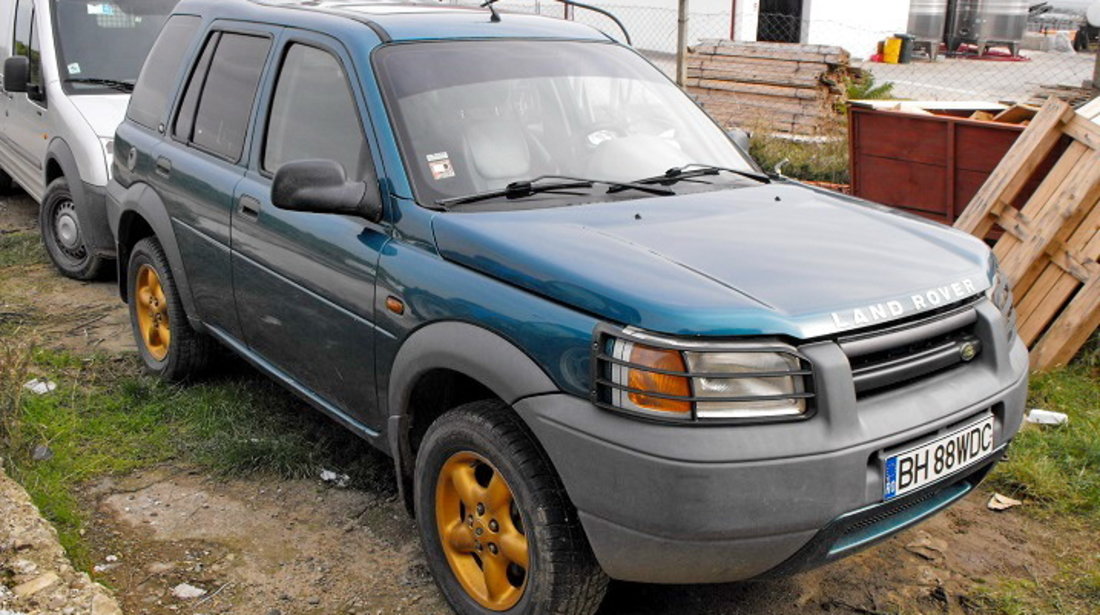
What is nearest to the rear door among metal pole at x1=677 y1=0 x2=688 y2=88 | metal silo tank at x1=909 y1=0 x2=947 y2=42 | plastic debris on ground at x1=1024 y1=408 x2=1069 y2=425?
plastic debris on ground at x1=1024 y1=408 x2=1069 y2=425

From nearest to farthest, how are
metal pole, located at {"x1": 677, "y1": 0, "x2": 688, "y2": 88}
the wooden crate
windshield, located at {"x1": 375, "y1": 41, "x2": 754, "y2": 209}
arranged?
windshield, located at {"x1": 375, "y1": 41, "x2": 754, "y2": 209}
the wooden crate
metal pole, located at {"x1": 677, "y1": 0, "x2": 688, "y2": 88}

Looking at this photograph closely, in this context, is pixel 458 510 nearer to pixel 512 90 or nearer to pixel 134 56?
pixel 512 90

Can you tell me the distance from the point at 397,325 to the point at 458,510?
2.03 ft

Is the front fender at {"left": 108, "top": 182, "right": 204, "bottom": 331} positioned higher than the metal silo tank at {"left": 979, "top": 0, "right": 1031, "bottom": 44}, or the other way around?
the front fender at {"left": 108, "top": 182, "right": 204, "bottom": 331}

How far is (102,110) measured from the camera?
299 inches

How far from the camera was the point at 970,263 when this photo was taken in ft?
11.6

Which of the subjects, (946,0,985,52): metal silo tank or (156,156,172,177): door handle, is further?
(946,0,985,52): metal silo tank

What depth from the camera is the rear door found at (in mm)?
4699

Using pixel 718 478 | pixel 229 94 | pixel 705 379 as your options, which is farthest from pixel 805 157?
pixel 718 478

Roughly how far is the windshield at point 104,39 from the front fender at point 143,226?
2456 millimetres

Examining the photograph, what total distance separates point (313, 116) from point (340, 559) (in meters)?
1.65

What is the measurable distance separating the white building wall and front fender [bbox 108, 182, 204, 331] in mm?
17424

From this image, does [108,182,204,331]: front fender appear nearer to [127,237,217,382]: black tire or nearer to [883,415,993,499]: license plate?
[127,237,217,382]: black tire

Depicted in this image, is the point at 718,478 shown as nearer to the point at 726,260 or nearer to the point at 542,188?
the point at 726,260
